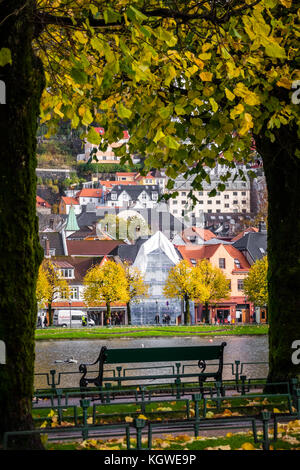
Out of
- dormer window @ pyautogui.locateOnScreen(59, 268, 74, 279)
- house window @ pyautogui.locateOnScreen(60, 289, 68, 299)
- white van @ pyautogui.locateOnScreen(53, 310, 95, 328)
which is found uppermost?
dormer window @ pyautogui.locateOnScreen(59, 268, 74, 279)

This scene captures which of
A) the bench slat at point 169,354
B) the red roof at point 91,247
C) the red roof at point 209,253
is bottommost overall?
the bench slat at point 169,354

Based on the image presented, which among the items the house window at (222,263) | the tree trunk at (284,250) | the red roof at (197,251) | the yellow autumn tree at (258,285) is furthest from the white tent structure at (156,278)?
the tree trunk at (284,250)

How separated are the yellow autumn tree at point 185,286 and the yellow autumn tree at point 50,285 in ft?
36.2

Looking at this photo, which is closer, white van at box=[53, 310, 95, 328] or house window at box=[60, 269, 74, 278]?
white van at box=[53, 310, 95, 328]

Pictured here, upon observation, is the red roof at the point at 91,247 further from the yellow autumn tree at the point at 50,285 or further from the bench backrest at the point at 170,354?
the bench backrest at the point at 170,354

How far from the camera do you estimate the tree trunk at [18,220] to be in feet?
26.5

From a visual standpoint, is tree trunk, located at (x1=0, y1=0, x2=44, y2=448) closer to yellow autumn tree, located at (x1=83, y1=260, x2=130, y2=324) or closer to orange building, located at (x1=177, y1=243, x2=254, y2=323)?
yellow autumn tree, located at (x1=83, y1=260, x2=130, y2=324)

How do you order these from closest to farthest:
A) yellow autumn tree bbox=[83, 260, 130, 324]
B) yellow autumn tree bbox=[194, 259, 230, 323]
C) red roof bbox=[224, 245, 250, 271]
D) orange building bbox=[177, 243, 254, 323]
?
yellow autumn tree bbox=[83, 260, 130, 324] < yellow autumn tree bbox=[194, 259, 230, 323] < orange building bbox=[177, 243, 254, 323] < red roof bbox=[224, 245, 250, 271]

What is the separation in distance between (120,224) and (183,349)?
13022 centimetres

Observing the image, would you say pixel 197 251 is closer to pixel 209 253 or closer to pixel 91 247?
pixel 209 253

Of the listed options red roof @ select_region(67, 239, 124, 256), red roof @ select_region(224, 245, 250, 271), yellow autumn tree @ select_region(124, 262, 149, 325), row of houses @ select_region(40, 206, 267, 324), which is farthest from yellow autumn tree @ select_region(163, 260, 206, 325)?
red roof @ select_region(67, 239, 124, 256)

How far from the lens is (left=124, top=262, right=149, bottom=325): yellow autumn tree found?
80938 mm

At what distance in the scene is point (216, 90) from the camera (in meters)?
12.2

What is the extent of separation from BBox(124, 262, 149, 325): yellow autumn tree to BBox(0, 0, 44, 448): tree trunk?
72.5 meters
